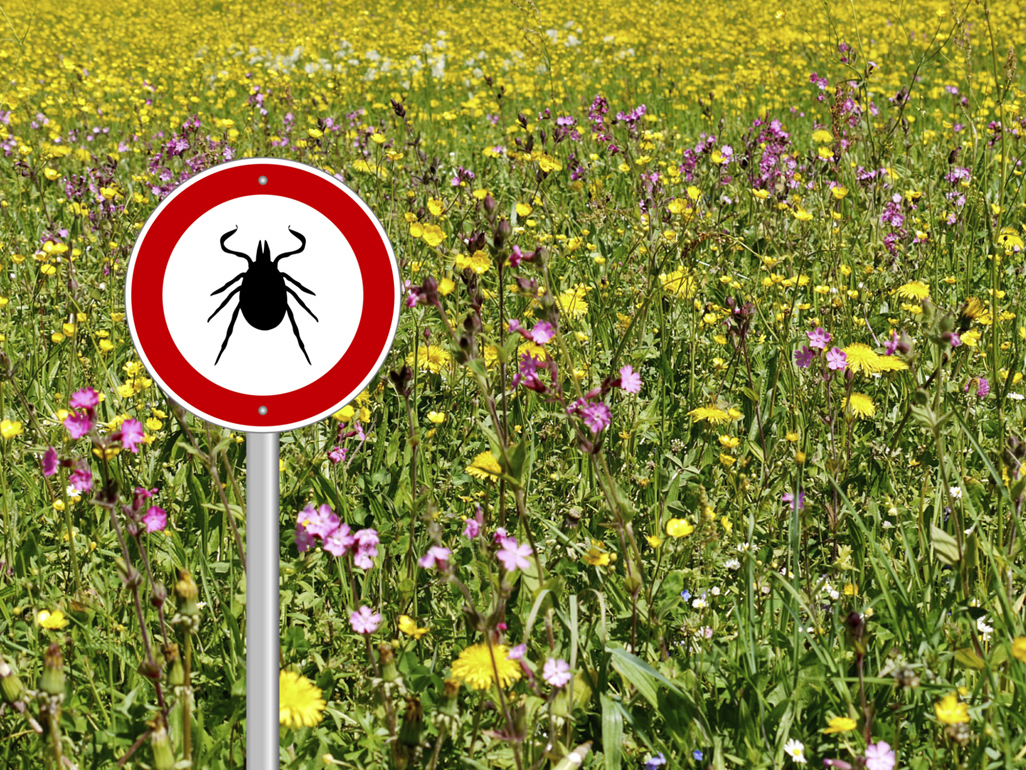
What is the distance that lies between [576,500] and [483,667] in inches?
36.3

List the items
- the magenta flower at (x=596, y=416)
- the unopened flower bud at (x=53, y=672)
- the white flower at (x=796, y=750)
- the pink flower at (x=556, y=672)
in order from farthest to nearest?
the magenta flower at (x=596, y=416) → the white flower at (x=796, y=750) → the pink flower at (x=556, y=672) → the unopened flower bud at (x=53, y=672)

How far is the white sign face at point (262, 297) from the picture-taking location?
1.28 m

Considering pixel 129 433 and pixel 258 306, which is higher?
pixel 258 306

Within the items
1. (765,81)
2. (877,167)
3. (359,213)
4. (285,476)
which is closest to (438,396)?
(285,476)

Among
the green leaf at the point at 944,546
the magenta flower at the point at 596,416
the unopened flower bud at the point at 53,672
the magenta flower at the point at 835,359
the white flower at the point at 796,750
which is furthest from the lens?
the magenta flower at the point at 835,359

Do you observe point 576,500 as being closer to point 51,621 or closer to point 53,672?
point 51,621

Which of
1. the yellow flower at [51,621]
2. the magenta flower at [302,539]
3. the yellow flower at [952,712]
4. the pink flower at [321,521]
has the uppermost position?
the pink flower at [321,521]

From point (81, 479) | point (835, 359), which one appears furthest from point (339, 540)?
point (835, 359)

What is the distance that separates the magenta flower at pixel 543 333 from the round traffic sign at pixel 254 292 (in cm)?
40

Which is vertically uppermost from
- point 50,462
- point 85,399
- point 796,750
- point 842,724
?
point 85,399

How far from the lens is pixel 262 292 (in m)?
1.26

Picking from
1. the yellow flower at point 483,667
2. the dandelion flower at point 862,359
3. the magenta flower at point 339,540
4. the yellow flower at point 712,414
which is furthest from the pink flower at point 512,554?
the dandelion flower at point 862,359

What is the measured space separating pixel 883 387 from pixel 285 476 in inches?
71.1

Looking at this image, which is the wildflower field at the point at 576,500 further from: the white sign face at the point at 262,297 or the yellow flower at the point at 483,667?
the white sign face at the point at 262,297
